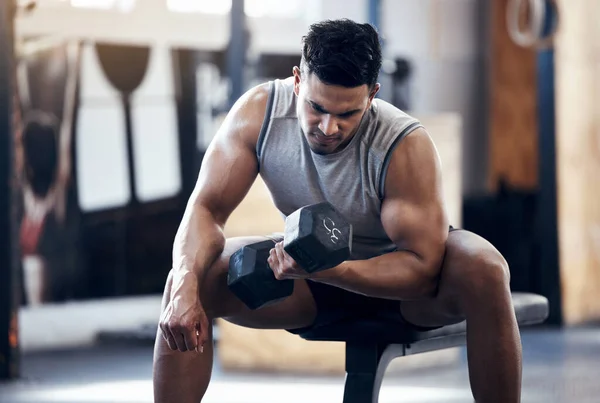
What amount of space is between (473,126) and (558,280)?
1125mm

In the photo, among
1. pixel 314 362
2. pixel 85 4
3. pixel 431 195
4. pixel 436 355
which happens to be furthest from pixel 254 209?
pixel 431 195

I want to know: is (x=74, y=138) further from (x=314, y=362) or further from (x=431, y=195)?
(x=431, y=195)

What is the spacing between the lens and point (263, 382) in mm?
3352

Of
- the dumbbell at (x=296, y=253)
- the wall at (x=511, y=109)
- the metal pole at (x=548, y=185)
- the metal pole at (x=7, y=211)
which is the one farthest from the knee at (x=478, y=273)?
the wall at (x=511, y=109)

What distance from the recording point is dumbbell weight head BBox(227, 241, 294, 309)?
1.66m

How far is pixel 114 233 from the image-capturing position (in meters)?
4.17

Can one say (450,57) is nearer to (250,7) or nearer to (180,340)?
(250,7)

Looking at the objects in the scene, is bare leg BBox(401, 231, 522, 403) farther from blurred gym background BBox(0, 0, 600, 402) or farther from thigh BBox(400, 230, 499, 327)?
blurred gym background BBox(0, 0, 600, 402)

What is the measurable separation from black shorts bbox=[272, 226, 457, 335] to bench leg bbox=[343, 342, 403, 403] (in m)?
0.07

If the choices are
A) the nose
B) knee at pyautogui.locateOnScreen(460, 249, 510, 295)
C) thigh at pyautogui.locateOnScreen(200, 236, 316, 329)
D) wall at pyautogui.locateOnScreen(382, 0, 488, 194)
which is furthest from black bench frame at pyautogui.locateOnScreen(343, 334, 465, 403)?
wall at pyautogui.locateOnScreen(382, 0, 488, 194)

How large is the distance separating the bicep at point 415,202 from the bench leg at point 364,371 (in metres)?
0.22

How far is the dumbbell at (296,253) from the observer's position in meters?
1.58

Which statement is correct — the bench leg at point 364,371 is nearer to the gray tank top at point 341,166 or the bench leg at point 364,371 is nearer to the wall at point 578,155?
the gray tank top at point 341,166

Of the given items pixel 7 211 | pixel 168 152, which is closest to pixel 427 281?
pixel 7 211
